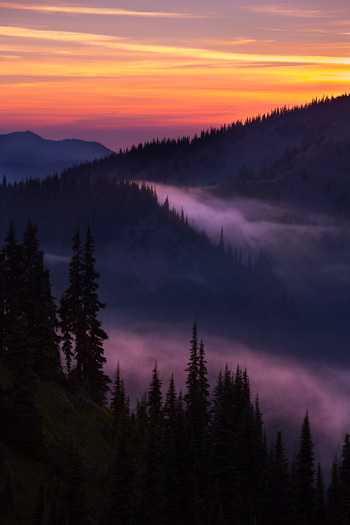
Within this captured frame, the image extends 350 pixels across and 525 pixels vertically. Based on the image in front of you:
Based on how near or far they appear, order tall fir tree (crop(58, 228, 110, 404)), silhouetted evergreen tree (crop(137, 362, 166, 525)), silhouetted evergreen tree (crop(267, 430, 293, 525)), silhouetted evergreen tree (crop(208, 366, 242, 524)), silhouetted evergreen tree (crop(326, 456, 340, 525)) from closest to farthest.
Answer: silhouetted evergreen tree (crop(137, 362, 166, 525))
silhouetted evergreen tree (crop(208, 366, 242, 524))
silhouetted evergreen tree (crop(267, 430, 293, 525))
tall fir tree (crop(58, 228, 110, 404))
silhouetted evergreen tree (crop(326, 456, 340, 525))

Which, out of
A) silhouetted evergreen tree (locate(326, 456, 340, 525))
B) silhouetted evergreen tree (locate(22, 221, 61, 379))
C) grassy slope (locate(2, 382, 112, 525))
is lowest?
silhouetted evergreen tree (locate(326, 456, 340, 525))

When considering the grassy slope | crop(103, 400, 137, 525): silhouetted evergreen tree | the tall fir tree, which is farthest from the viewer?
the tall fir tree

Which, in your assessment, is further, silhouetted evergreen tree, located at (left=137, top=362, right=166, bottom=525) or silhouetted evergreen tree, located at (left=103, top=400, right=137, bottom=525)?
silhouetted evergreen tree, located at (left=137, top=362, right=166, bottom=525)

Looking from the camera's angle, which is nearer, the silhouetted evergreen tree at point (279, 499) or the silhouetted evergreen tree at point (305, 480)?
the silhouetted evergreen tree at point (279, 499)

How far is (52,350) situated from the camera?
240 feet

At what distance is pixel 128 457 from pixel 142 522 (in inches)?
207

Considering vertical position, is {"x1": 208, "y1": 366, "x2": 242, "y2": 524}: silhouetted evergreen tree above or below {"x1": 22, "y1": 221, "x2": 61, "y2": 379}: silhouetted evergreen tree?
below

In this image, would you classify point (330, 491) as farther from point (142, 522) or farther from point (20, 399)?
point (20, 399)

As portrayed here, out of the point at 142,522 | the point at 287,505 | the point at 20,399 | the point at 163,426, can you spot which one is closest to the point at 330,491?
the point at 287,505

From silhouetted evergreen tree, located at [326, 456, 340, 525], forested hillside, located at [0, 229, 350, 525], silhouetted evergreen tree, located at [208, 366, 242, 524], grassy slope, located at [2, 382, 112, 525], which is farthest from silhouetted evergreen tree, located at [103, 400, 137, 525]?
silhouetted evergreen tree, located at [326, 456, 340, 525]

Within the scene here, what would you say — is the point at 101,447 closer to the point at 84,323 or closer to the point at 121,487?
the point at 84,323

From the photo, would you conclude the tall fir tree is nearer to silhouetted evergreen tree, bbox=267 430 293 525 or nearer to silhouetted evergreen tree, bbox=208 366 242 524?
silhouetted evergreen tree, bbox=208 366 242 524

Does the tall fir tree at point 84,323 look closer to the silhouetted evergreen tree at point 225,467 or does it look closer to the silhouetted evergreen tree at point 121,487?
the silhouetted evergreen tree at point 225,467

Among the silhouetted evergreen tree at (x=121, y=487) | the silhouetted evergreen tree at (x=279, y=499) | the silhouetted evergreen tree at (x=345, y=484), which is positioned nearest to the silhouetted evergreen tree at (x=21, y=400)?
the silhouetted evergreen tree at (x=121, y=487)
